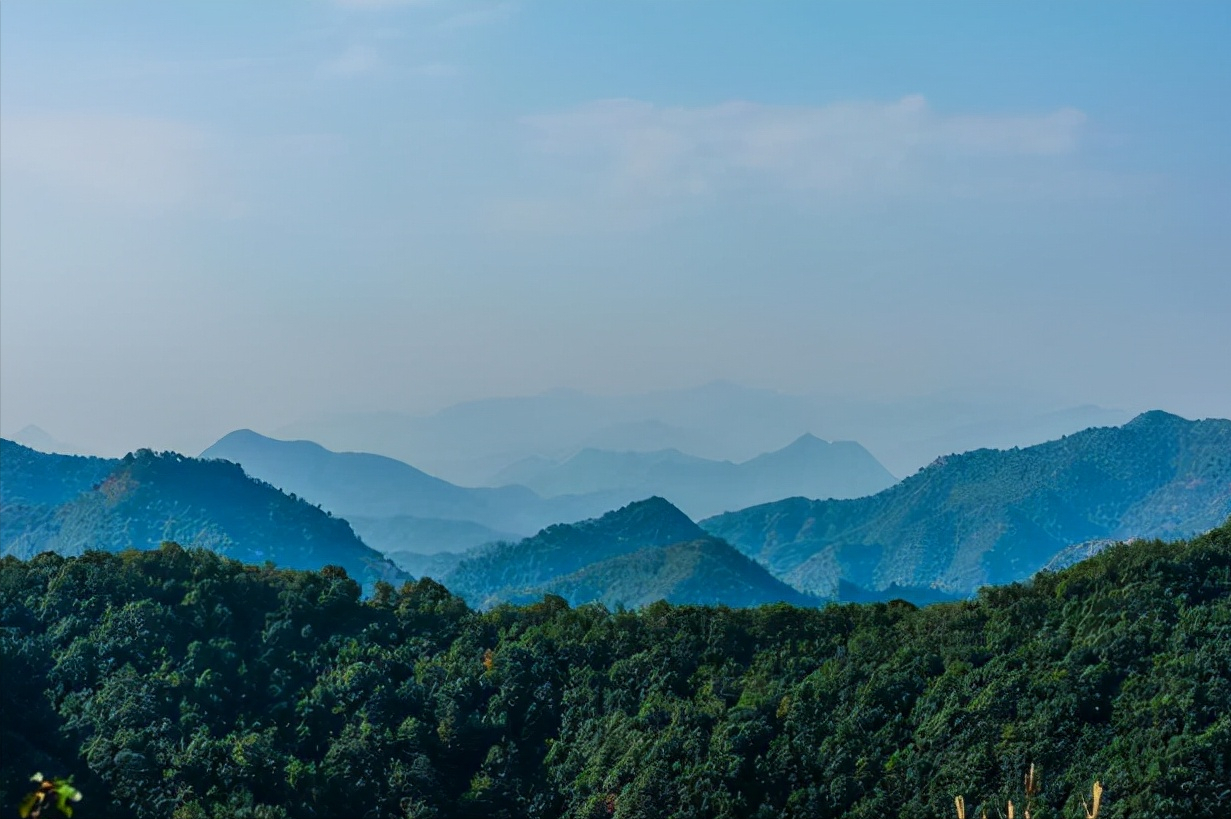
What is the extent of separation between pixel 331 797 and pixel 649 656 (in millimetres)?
11055

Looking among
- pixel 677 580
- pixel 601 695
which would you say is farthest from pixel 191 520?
pixel 601 695

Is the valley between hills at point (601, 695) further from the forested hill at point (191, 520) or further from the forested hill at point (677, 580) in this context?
the forested hill at point (191, 520)

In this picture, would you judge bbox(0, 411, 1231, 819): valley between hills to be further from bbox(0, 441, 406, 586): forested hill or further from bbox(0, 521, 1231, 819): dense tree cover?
bbox(0, 441, 406, 586): forested hill

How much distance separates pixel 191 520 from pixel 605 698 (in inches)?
5634

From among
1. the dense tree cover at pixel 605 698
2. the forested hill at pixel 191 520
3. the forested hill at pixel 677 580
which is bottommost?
the dense tree cover at pixel 605 698

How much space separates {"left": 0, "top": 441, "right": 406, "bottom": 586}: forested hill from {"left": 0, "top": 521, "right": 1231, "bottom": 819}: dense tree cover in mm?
127309

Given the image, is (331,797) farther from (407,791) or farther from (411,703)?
(411,703)

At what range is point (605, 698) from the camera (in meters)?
47.6

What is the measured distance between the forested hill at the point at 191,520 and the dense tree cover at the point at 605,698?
127 m

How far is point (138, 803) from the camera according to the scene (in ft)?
137

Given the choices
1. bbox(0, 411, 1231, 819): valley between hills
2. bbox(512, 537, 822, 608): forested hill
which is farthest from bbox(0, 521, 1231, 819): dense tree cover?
bbox(512, 537, 822, 608): forested hill

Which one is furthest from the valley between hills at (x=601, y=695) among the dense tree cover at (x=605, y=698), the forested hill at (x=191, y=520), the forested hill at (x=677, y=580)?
the forested hill at (x=191, y=520)

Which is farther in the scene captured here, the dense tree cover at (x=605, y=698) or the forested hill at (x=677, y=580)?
the forested hill at (x=677, y=580)

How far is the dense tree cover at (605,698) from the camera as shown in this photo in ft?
135
